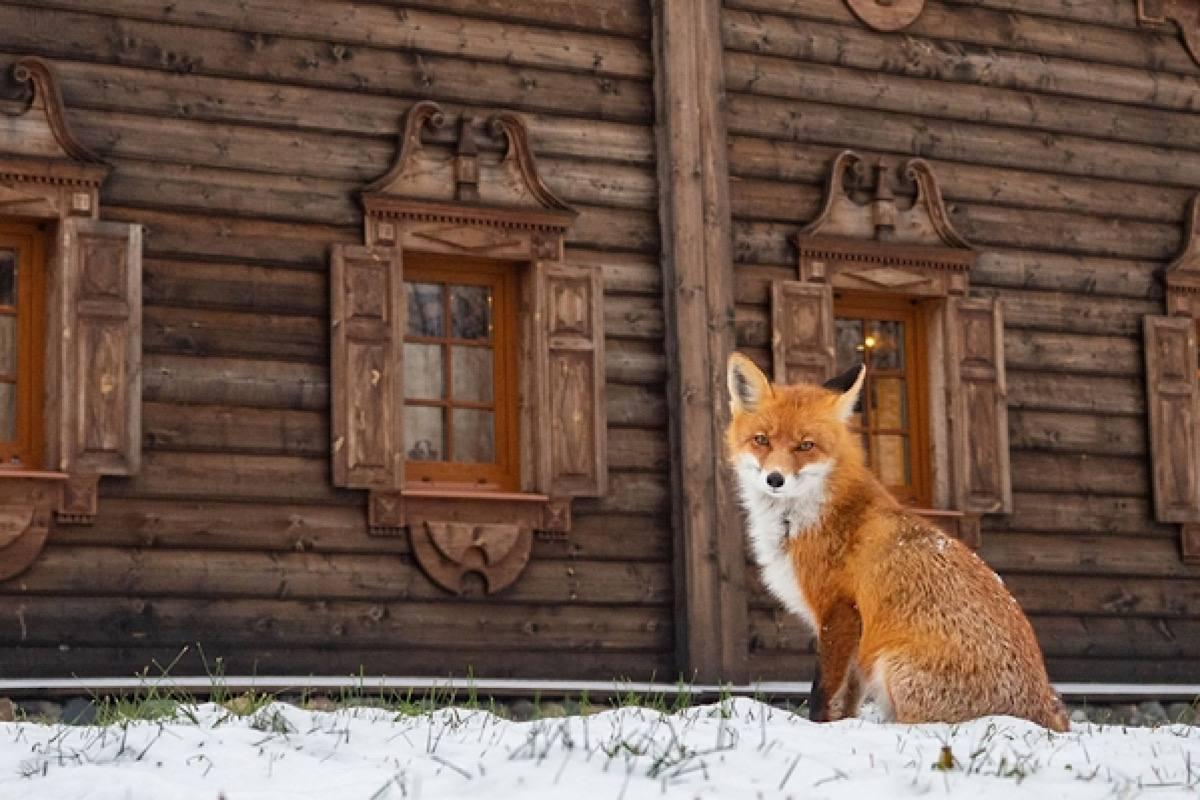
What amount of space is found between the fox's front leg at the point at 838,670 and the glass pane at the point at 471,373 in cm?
534

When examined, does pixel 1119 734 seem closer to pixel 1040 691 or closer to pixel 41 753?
pixel 1040 691

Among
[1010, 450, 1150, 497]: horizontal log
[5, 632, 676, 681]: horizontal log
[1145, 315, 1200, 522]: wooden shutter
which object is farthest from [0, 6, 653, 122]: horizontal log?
[1145, 315, 1200, 522]: wooden shutter

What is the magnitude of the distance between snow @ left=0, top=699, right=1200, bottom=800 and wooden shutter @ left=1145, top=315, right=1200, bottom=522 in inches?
313

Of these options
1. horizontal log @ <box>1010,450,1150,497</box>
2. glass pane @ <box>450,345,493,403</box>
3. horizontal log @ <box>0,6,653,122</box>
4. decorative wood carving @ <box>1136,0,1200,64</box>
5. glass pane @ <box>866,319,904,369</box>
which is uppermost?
decorative wood carving @ <box>1136,0,1200,64</box>

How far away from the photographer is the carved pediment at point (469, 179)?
1196cm

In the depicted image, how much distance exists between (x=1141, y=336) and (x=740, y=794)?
10005 millimetres

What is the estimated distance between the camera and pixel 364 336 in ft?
38.3

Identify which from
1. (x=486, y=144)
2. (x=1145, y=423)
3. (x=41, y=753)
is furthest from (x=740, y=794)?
(x=1145, y=423)

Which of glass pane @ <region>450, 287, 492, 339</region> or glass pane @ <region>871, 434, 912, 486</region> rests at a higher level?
glass pane @ <region>450, 287, 492, 339</region>

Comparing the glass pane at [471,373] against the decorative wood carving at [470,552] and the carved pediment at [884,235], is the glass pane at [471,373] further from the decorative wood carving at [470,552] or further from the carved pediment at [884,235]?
the carved pediment at [884,235]

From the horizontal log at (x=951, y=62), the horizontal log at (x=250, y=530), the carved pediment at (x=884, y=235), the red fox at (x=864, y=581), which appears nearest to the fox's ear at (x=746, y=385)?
the red fox at (x=864, y=581)

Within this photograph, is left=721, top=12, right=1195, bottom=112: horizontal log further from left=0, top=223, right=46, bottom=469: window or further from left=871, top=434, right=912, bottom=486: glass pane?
left=0, top=223, right=46, bottom=469: window

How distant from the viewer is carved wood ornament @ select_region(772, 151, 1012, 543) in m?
13.2

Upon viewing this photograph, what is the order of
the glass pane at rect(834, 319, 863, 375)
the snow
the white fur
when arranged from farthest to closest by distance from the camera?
1. the glass pane at rect(834, 319, 863, 375)
2. the white fur
3. the snow
